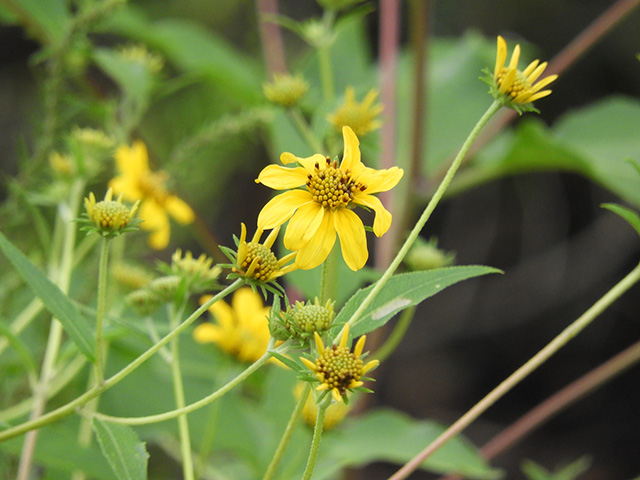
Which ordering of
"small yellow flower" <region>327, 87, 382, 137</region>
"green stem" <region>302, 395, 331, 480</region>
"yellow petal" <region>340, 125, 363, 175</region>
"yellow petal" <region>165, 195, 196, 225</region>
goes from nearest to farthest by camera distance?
"green stem" <region>302, 395, 331, 480</region>, "yellow petal" <region>340, 125, 363, 175</region>, "small yellow flower" <region>327, 87, 382, 137</region>, "yellow petal" <region>165, 195, 196, 225</region>

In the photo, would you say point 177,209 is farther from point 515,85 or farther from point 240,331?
point 515,85

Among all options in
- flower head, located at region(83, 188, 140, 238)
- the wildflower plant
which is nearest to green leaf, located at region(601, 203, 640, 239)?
the wildflower plant

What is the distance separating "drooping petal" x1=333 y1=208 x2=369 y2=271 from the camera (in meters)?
0.36

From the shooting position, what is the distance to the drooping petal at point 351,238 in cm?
36

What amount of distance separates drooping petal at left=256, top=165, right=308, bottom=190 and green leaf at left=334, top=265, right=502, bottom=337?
82 mm

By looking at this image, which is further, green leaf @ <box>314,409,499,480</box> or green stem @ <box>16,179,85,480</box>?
green leaf @ <box>314,409,499,480</box>

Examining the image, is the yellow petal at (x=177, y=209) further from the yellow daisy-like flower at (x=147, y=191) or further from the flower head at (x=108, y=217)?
the flower head at (x=108, y=217)

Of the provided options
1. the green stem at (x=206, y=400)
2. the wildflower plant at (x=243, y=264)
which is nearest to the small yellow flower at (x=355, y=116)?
the wildflower plant at (x=243, y=264)

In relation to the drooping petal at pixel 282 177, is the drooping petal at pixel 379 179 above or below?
above

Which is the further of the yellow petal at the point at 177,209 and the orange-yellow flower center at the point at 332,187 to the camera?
the yellow petal at the point at 177,209

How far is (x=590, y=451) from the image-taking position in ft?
5.97

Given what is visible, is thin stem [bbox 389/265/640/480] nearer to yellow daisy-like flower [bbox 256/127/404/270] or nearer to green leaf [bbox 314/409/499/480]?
yellow daisy-like flower [bbox 256/127/404/270]

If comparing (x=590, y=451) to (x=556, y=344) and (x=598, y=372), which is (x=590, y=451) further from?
(x=556, y=344)

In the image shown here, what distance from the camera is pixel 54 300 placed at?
14.1 inches
